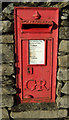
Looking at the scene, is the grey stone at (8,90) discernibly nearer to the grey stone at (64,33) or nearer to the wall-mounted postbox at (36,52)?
the wall-mounted postbox at (36,52)

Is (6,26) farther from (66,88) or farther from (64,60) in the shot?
(66,88)

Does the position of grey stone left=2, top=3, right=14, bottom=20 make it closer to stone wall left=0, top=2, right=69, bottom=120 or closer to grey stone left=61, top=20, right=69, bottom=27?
stone wall left=0, top=2, right=69, bottom=120

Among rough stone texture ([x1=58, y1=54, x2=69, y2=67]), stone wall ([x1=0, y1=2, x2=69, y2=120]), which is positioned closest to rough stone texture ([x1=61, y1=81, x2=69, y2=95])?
stone wall ([x1=0, y1=2, x2=69, y2=120])

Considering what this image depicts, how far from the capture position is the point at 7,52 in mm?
2398

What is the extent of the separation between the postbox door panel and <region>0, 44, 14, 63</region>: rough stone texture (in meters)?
0.22

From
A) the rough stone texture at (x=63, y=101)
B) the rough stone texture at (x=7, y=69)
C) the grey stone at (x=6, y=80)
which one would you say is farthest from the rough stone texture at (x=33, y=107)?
the rough stone texture at (x=7, y=69)

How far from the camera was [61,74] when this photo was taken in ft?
8.17

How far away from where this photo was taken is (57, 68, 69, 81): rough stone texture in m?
2.48

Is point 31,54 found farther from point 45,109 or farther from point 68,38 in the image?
point 45,109

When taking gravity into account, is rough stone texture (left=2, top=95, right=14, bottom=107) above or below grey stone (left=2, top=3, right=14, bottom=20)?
below

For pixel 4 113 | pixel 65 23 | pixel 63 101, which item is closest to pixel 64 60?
pixel 65 23

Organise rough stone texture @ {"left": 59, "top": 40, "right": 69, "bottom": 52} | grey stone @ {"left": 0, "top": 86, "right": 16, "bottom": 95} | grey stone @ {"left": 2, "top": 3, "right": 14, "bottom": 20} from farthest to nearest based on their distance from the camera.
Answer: grey stone @ {"left": 0, "top": 86, "right": 16, "bottom": 95}, rough stone texture @ {"left": 59, "top": 40, "right": 69, "bottom": 52}, grey stone @ {"left": 2, "top": 3, "right": 14, "bottom": 20}

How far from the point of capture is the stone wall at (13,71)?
2322 millimetres

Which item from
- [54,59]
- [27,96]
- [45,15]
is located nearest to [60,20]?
[45,15]
